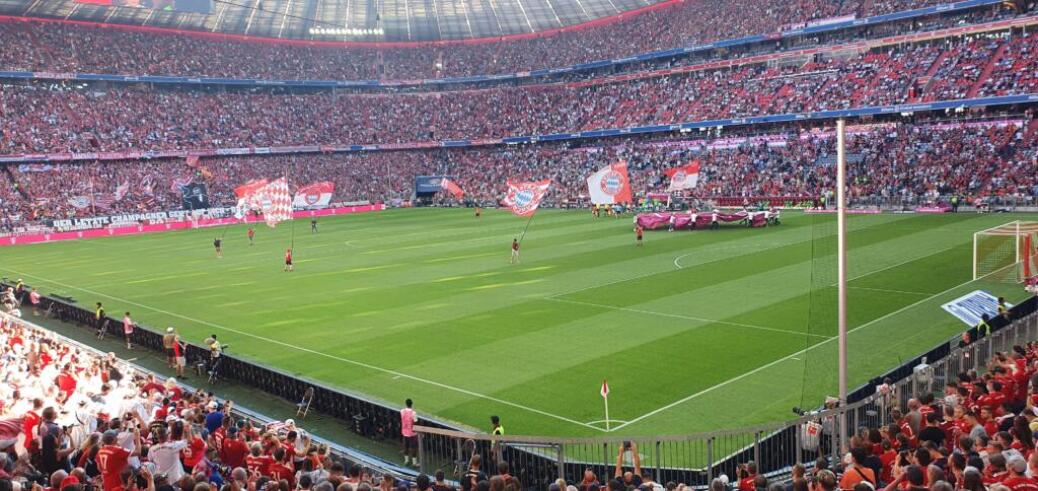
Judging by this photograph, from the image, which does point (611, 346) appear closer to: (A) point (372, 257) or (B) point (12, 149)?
(A) point (372, 257)

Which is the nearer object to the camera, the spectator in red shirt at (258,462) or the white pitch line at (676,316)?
the spectator in red shirt at (258,462)

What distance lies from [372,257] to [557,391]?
27422 millimetres

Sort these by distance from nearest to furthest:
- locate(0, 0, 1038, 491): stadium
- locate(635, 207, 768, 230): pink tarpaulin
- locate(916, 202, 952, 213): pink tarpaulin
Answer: locate(0, 0, 1038, 491): stadium
locate(635, 207, 768, 230): pink tarpaulin
locate(916, 202, 952, 213): pink tarpaulin

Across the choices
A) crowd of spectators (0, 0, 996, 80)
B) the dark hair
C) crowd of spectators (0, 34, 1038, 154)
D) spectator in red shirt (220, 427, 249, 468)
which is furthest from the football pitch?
crowd of spectators (0, 0, 996, 80)

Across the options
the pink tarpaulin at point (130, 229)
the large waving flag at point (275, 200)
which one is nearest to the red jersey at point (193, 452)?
the large waving flag at point (275, 200)

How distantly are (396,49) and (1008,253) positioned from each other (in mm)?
92671

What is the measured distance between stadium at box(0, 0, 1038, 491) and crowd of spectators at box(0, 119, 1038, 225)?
0.38m

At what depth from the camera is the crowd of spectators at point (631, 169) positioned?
5819 cm

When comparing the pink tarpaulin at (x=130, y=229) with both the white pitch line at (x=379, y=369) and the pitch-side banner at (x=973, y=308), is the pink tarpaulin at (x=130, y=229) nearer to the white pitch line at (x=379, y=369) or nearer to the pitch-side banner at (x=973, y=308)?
the white pitch line at (x=379, y=369)

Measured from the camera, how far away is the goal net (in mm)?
28906

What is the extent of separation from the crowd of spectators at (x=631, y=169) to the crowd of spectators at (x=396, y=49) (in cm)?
1235

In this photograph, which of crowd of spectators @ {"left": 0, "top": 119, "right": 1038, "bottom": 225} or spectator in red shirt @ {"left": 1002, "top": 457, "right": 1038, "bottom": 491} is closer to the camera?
spectator in red shirt @ {"left": 1002, "top": 457, "right": 1038, "bottom": 491}

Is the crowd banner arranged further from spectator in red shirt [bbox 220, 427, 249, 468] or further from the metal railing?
spectator in red shirt [bbox 220, 427, 249, 468]

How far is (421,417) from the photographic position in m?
17.0
